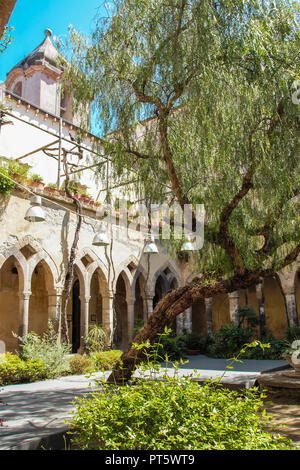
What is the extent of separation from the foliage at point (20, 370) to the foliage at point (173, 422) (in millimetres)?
5044

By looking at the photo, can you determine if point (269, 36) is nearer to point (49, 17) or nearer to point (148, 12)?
point (148, 12)

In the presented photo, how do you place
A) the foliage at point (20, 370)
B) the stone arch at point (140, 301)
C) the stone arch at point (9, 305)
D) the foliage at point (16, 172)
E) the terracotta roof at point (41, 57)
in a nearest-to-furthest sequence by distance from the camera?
the foliage at point (20, 370) < the foliage at point (16, 172) < the stone arch at point (9, 305) < the stone arch at point (140, 301) < the terracotta roof at point (41, 57)

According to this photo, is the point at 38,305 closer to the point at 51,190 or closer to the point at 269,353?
the point at 51,190

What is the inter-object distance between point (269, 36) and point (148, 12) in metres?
1.36

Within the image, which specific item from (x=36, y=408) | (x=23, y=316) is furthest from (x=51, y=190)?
(x=36, y=408)

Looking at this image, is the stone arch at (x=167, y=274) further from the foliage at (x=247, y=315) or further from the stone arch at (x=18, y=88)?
the stone arch at (x=18, y=88)

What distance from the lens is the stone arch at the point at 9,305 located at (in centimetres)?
1077

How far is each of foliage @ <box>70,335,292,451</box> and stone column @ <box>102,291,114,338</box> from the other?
27.3 ft

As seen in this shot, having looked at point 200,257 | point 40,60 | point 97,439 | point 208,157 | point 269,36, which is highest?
point 40,60

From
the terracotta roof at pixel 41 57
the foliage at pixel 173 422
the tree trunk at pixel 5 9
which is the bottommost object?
the foliage at pixel 173 422

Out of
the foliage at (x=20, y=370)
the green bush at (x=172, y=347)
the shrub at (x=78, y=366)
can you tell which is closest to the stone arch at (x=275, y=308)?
the green bush at (x=172, y=347)

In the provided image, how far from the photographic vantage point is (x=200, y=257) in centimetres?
575

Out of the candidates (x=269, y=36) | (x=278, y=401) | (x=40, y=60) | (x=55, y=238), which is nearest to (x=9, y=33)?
(x=269, y=36)

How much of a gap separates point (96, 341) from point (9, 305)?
303 centimetres
